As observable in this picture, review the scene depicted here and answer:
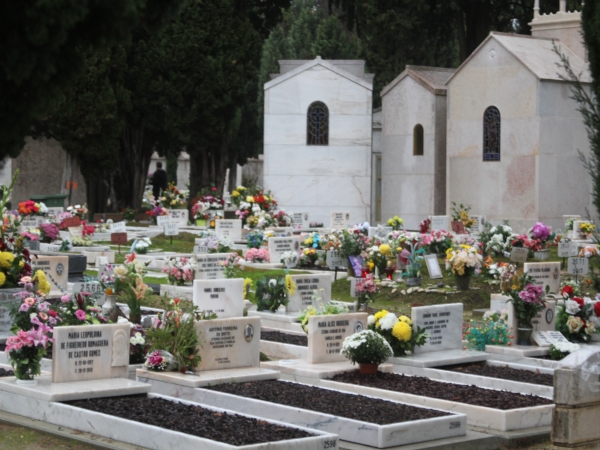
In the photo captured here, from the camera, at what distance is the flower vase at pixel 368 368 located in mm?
10188

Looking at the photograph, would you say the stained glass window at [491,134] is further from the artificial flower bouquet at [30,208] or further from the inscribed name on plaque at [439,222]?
the artificial flower bouquet at [30,208]

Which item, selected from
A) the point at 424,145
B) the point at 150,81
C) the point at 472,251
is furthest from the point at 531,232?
the point at 150,81

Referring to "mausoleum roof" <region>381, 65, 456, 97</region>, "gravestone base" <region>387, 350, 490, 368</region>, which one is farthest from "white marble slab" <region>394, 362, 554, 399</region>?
"mausoleum roof" <region>381, 65, 456, 97</region>

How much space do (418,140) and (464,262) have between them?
13.3 m

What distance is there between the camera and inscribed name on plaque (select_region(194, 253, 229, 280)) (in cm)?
1543

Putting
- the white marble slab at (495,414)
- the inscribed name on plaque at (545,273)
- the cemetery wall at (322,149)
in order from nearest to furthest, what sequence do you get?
1. the white marble slab at (495,414)
2. the inscribed name on plaque at (545,273)
3. the cemetery wall at (322,149)

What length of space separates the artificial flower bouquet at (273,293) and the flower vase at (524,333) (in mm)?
2761

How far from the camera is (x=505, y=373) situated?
414 inches

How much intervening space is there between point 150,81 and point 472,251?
53.8 feet

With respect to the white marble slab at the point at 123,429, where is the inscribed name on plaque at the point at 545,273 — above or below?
above

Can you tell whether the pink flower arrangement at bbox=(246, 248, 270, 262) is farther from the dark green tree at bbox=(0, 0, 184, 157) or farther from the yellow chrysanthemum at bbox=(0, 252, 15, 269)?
the dark green tree at bbox=(0, 0, 184, 157)

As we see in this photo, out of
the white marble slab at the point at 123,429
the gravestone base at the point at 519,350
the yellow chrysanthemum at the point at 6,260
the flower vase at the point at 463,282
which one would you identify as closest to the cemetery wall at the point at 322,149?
the flower vase at the point at 463,282

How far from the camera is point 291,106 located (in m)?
29.1

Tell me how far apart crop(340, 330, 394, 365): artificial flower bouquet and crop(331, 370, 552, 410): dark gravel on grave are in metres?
0.16
